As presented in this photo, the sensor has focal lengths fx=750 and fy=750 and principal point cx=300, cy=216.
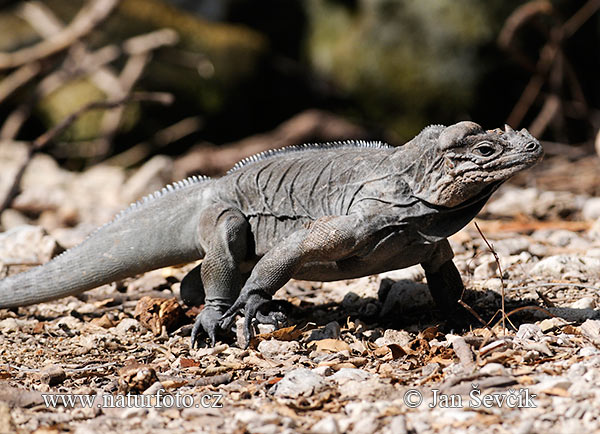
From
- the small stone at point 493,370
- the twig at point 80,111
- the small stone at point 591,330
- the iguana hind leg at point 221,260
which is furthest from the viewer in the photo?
the twig at point 80,111

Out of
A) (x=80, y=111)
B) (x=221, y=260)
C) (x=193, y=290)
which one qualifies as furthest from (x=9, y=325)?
(x=80, y=111)

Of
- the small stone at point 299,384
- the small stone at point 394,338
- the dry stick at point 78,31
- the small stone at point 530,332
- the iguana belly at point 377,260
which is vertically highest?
the dry stick at point 78,31

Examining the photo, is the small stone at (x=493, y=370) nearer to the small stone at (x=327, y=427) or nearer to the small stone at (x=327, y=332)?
the small stone at (x=327, y=427)

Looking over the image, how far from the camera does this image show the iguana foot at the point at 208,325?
505 centimetres

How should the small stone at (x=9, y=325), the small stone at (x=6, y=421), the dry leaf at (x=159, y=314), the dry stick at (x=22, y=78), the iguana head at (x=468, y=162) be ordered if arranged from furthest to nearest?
the dry stick at (x=22, y=78), the small stone at (x=9, y=325), the dry leaf at (x=159, y=314), the iguana head at (x=468, y=162), the small stone at (x=6, y=421)

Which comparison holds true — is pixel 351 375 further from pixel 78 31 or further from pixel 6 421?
pixel 78 31

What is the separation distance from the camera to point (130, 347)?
509cm

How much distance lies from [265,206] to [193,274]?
3.06 ft

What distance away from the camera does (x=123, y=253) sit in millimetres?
5559

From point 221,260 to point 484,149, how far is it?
6.31 feet

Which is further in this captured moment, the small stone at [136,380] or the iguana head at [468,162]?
the iguana head at [468,162]

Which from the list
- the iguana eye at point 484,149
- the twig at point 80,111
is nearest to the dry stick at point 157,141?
the twig at point 80,111

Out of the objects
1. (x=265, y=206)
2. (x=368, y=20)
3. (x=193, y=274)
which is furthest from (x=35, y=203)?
(x=368, y=20)

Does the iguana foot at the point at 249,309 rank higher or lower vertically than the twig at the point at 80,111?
lower
